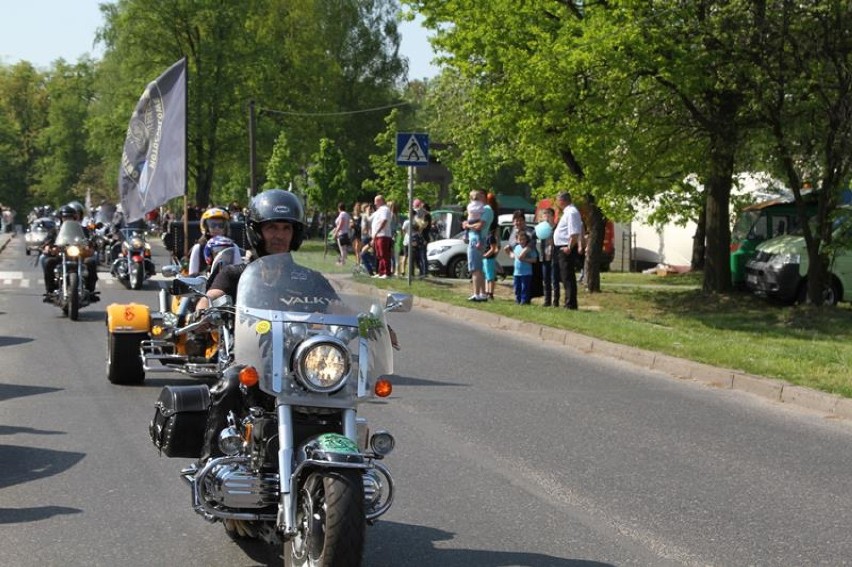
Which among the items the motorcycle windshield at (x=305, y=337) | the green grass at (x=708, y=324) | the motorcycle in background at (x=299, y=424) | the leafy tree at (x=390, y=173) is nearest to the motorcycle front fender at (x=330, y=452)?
the motorcycle in background at (x=299, y=424)

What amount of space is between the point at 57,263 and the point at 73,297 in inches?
38.3

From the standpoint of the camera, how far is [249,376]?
5.37m

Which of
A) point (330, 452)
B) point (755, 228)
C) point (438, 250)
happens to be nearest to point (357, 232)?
point (438, 250)

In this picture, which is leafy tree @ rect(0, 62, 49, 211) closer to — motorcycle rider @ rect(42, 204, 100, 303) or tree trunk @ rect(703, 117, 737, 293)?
tree trunk @ rect(703, 117, 737, 293)

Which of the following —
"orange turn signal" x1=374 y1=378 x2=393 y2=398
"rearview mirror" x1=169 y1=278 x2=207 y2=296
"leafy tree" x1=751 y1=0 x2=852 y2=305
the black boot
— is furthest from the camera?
"leafy tree" x1=751 y1=0 x2=852 y2=305

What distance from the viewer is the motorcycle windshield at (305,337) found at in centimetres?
527

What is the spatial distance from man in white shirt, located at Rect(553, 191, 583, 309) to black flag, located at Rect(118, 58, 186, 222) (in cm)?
710

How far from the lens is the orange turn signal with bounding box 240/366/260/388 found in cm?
537

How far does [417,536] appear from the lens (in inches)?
254

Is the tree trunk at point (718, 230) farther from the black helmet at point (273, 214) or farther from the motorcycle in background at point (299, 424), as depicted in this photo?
the motorcycle in background at point (299, 424)

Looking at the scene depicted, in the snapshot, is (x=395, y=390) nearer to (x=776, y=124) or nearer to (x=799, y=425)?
(x=799, y=425)

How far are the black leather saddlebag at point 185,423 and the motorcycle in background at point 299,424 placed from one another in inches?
5.9

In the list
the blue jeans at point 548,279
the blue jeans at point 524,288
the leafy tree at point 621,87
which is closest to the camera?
the leafy tree at point 621,87

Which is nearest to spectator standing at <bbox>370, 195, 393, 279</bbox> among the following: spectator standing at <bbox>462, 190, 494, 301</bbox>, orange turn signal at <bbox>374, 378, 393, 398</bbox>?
spectator standing at <bbox>462, 190, 494, 301</bbox>
